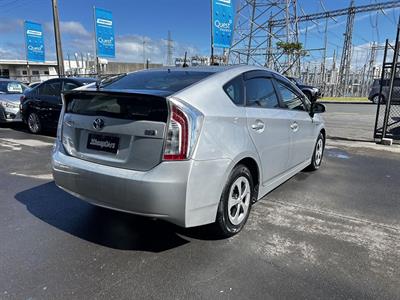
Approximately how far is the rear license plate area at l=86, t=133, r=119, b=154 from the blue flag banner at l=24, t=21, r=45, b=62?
1918 centimetres

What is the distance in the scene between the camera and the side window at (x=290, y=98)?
4.04 metres

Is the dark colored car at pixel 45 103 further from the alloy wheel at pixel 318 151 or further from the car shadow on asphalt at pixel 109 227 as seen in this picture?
the alloy wheel at pixel 318 151

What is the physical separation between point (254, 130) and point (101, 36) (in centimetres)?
1375

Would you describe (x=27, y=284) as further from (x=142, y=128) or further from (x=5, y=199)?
(x=5, y=199)

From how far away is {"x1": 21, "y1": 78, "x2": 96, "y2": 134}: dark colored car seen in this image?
27.1ft

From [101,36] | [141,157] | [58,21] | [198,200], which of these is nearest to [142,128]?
[141,157]

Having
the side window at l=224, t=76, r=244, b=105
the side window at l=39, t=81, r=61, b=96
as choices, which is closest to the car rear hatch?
the side window at l=224, t=76, r=244, b=105

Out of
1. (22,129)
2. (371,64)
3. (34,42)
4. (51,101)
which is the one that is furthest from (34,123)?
(371,64)

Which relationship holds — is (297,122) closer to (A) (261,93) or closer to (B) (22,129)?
(A) (261,93)

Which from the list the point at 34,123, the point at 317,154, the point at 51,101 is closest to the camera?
the point at 317,154

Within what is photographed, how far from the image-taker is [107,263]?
2686mm

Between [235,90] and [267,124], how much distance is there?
564 mm

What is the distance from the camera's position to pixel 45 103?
8.54 meters

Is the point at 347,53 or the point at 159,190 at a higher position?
the point at 347,53
